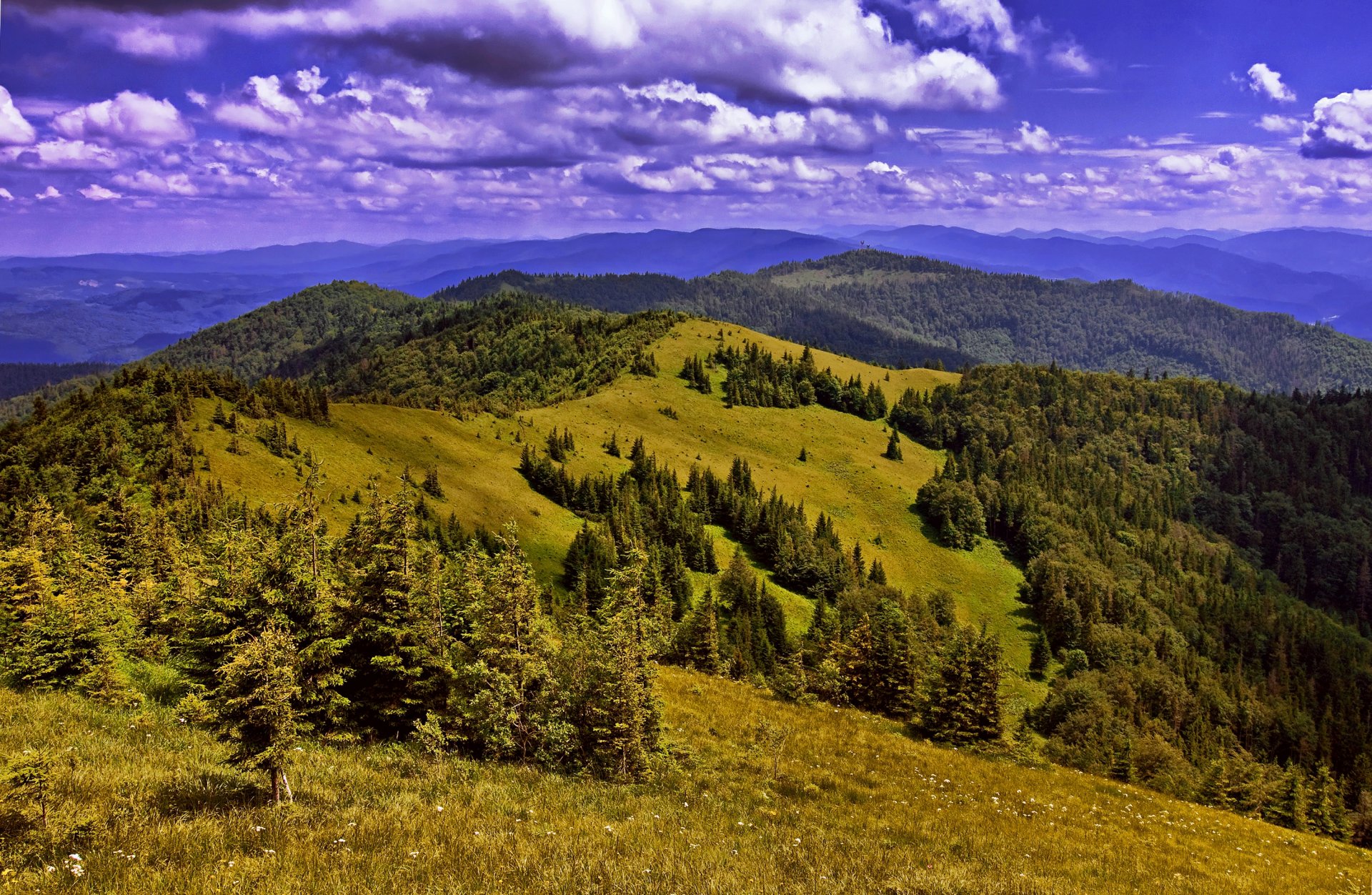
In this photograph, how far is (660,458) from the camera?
155m

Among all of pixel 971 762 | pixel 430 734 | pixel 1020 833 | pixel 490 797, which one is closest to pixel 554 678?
pixel 430 734

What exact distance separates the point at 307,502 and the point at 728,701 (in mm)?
25077

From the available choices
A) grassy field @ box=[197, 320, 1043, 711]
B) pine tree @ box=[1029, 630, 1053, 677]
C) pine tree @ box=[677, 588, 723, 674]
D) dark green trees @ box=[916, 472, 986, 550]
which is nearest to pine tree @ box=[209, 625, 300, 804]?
pine tree @ box=[677, 588, 723, 674]

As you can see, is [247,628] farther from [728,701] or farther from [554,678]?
[728,701]

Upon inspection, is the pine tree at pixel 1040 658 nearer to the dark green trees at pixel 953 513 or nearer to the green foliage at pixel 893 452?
the dark green trees at pixel 953 513

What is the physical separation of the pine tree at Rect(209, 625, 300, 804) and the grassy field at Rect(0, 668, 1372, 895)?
1.13 m

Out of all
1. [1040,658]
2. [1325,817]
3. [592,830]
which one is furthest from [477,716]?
[1040,658]

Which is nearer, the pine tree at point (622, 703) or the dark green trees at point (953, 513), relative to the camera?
the pine tree at point (622, 703)

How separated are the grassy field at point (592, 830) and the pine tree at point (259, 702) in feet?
3.72

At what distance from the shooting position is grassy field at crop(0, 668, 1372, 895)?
35.8ft

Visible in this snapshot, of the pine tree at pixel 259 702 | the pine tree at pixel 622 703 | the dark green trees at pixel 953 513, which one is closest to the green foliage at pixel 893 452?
the dark green trees at pixel 953 513

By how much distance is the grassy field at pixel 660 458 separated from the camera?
4050 inches

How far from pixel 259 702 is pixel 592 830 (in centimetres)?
705

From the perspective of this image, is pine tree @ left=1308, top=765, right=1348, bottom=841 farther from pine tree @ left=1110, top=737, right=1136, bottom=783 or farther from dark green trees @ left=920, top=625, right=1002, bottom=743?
dark green trees @ left=920, top=625, right=1002, bottom=743
